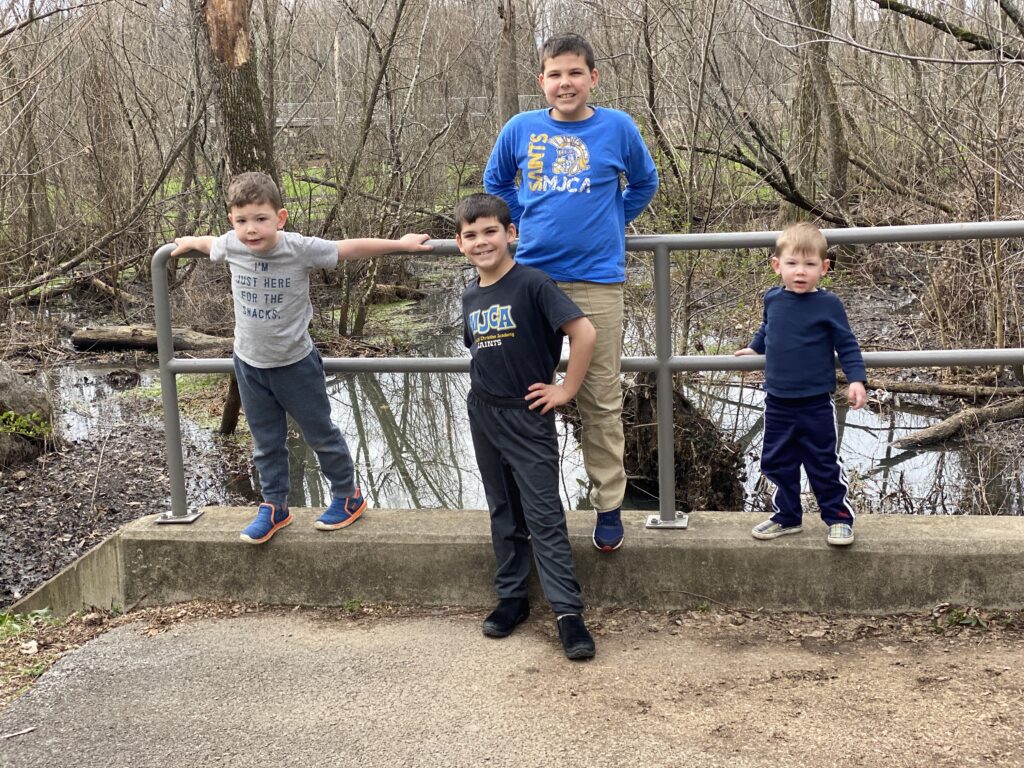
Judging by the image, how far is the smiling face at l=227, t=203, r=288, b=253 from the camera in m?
3.44

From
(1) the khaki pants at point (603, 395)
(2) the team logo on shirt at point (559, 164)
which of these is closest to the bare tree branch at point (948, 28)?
(2) the team logo on shirt at point (559, 164)

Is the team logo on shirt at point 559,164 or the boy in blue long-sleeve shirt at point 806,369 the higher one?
the team logo on shirt at point 559,164

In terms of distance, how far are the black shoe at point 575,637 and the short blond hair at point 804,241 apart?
4.22 ft

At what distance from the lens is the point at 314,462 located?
31.1ft

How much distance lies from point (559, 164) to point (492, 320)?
57 centimetres

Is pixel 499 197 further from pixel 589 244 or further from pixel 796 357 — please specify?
pixel 796 357

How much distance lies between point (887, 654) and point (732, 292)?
15.1ft

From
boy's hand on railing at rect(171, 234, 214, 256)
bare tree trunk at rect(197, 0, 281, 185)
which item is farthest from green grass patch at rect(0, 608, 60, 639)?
bare tree trunk at rect(197, 0, 281, 185)

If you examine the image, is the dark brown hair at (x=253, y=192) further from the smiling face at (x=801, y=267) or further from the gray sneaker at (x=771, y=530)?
the gray sneaker at (x=771, y=530)

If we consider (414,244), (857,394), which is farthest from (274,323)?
(857,394)

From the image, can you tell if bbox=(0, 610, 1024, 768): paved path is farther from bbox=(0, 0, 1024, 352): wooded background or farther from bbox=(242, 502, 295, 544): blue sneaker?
bbox=(0, 0, 1024, 352): wooded background

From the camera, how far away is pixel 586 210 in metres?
3.37

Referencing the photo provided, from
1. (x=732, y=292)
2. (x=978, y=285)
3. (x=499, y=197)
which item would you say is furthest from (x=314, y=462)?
(x=499, y=197)

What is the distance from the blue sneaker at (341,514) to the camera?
147 inches
